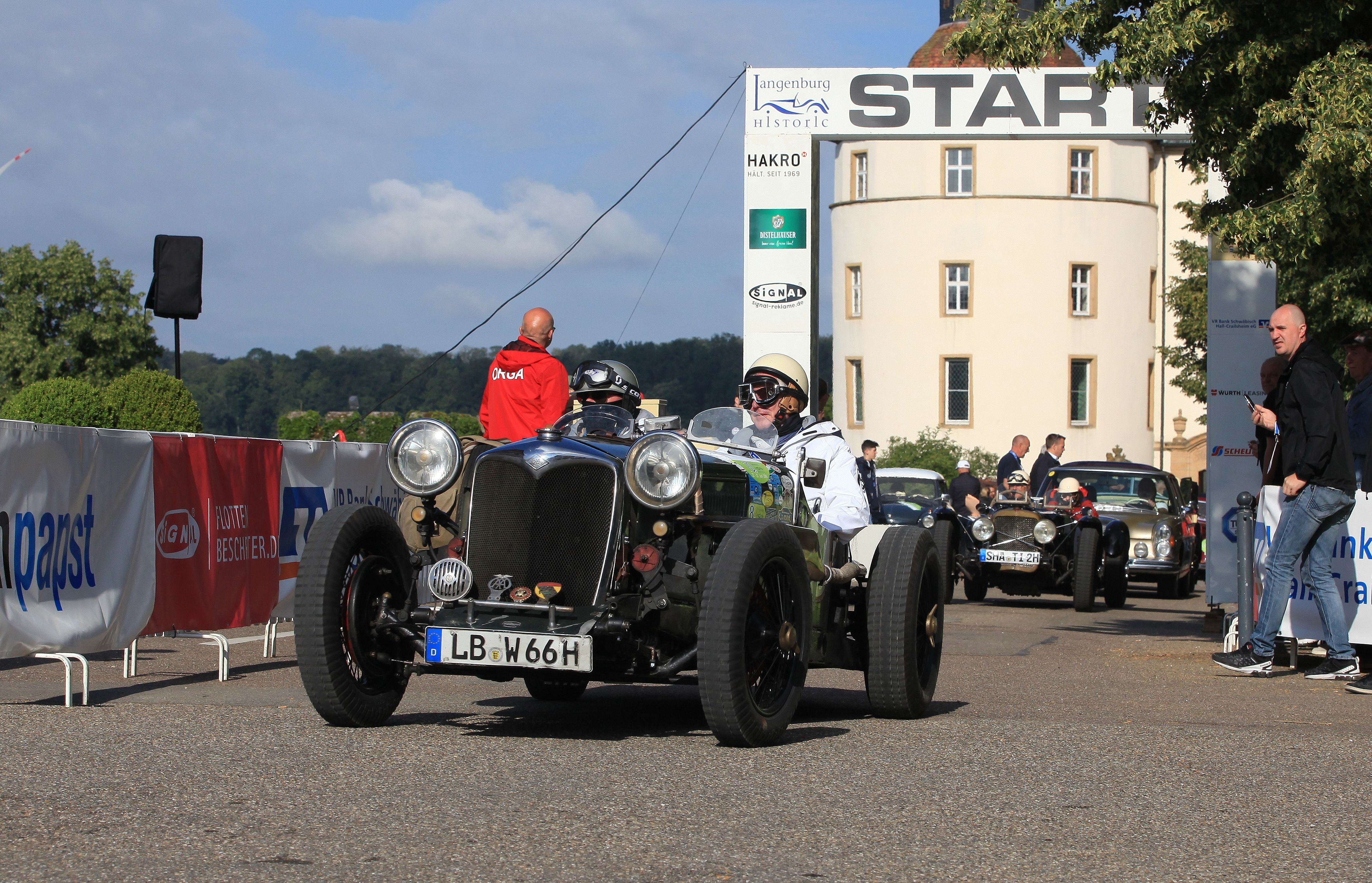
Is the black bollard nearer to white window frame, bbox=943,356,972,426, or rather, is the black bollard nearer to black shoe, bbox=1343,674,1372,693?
black shoe, bbox=1343,674,1372,693

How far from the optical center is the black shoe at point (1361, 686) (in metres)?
9.14

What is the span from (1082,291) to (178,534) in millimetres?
52949

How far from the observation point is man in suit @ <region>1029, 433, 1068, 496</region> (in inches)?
830

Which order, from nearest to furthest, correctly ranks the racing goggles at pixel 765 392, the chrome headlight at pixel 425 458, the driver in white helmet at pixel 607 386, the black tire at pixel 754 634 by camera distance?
the black tire at pixel 754 634
the chrome headlight at pixel 425 458
the driver in white helmet at pixel 607 386
the racing goggles at pixel 765 392

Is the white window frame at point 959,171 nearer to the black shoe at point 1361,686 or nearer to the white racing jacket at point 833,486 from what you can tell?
the black shoe at point 1361,686

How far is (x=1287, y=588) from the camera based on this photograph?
9.74 metres

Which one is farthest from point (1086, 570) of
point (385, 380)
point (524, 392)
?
point (385, 380)

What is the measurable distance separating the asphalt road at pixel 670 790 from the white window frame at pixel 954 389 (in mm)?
50611

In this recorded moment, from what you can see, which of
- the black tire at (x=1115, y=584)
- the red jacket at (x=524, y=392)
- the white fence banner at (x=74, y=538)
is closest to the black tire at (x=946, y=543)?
the black tire at (x=1115, y=584)

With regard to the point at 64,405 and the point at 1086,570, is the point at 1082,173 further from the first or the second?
the point at 1086,570

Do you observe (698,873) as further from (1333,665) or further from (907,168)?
(907,168)

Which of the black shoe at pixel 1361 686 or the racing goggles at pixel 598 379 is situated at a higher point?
the racing goggles at pixel 598 379

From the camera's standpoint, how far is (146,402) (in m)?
36.1

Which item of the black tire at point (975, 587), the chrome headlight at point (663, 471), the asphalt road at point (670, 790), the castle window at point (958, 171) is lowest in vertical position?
the black tire at point (975, 587)
